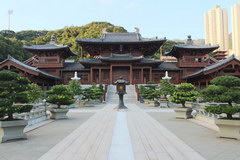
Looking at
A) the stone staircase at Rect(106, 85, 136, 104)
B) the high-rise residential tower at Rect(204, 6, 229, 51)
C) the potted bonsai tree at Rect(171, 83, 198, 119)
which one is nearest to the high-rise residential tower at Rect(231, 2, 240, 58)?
the high-rise residential tower at Rect(204, 6, 229, 51)

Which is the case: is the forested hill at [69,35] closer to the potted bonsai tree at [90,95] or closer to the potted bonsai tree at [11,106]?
the potted bonsai tree at [90,95]

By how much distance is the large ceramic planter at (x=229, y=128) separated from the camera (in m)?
7.26

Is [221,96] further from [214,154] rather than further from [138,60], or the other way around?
[138,60]

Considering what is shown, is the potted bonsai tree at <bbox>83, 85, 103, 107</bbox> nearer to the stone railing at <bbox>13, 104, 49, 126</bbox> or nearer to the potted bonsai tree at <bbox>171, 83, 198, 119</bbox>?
the stone railing at <bbox>13, 104, 49, 126</bbox>

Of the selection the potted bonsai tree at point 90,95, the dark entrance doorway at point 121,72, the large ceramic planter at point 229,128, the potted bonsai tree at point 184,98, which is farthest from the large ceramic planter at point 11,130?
the dark entrance doorway at point 121,72

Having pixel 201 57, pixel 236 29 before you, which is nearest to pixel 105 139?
pixel 201 57

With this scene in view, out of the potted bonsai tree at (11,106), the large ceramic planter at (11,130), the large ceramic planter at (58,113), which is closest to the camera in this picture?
the large ceramic planter at (11,130)

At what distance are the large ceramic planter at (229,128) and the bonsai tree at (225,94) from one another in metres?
0.38

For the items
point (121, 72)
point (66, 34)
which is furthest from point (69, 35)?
point (121, 72)

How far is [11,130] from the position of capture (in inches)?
291

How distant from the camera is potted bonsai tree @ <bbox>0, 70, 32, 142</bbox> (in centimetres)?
725

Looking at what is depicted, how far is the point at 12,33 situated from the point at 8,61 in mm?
82573

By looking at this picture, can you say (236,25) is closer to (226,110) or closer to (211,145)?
(226,110)

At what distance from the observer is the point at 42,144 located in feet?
22.7
